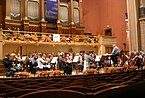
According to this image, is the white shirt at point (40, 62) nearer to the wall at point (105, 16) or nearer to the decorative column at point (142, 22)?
the decorative column at point (142, 22)

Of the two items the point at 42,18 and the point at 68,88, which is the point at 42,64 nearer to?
the point at 42,18

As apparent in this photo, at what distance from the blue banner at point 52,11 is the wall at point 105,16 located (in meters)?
3.60

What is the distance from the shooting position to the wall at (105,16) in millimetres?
18984

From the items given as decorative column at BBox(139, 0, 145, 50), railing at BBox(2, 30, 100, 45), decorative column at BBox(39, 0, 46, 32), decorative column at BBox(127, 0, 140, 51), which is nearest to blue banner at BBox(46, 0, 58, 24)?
decorative column at BBox(39, 0, 46, 32)

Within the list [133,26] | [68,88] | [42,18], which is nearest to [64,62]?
[133,26]

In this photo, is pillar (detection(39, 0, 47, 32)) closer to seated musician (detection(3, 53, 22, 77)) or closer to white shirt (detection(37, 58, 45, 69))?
white shirt (detection(37, 58, 45, 69))

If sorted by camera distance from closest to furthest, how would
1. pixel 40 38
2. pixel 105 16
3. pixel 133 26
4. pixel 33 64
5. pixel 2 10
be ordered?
pixel 33 64 < pixel 133 26 < pixel 40 38 < pixel 2 10 < pixel 105 16

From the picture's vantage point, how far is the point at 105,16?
66.8ft

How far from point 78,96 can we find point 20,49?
1381 centimetres

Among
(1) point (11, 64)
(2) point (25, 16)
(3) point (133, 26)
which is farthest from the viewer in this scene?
(2) point (25, 16)

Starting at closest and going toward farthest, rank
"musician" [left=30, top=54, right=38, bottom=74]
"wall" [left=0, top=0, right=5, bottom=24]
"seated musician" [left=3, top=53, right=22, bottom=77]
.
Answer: "seated musician" [left=3, top=53, right=22, bottom=77] < "musician" [left=30, top=54, right=38, bottom=74] < "wall" [left=0, top=0, right=5, bottom=24]

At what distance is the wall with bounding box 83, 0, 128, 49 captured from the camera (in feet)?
62.3

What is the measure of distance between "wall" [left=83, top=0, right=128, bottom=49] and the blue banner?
3.60m

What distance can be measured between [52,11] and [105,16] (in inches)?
197
